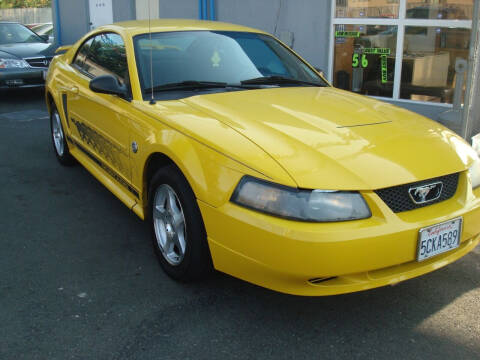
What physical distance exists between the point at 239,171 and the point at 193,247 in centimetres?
58

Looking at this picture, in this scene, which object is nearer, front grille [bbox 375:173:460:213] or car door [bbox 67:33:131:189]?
front grille [bbox 375:173:460:213]

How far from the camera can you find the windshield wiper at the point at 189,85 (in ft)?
12.6

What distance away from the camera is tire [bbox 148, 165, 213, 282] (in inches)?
A: 120

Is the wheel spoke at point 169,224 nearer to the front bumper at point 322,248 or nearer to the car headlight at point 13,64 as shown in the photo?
the front bumper at point 322,248

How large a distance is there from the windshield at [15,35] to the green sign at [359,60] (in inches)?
263

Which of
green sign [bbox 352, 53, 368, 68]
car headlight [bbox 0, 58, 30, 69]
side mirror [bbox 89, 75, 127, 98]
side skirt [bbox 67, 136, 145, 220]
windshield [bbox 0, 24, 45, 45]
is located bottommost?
side skirt [bbox 67, 136, 145, 220]

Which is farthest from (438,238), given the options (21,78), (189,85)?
(21,78)

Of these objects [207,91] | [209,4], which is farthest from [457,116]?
[209,4]

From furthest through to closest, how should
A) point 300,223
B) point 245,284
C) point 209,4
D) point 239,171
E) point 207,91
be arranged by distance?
point 209,4 → point 207,91 → point 245,284 → point 239,171 → point 300,223

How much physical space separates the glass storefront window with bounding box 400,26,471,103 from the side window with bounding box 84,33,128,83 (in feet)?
16.1

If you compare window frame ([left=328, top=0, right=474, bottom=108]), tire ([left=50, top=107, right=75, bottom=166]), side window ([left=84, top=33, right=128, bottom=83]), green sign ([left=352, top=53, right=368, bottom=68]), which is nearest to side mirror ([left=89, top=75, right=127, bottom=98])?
side window ([left=84, top=33, right=128, bottom=83])

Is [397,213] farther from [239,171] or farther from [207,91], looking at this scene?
[207,91]

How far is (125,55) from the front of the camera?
13.4 ft

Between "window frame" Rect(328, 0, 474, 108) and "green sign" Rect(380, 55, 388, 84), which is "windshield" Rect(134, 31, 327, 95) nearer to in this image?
"window frame" Rect(328, 0, 474, 108)
